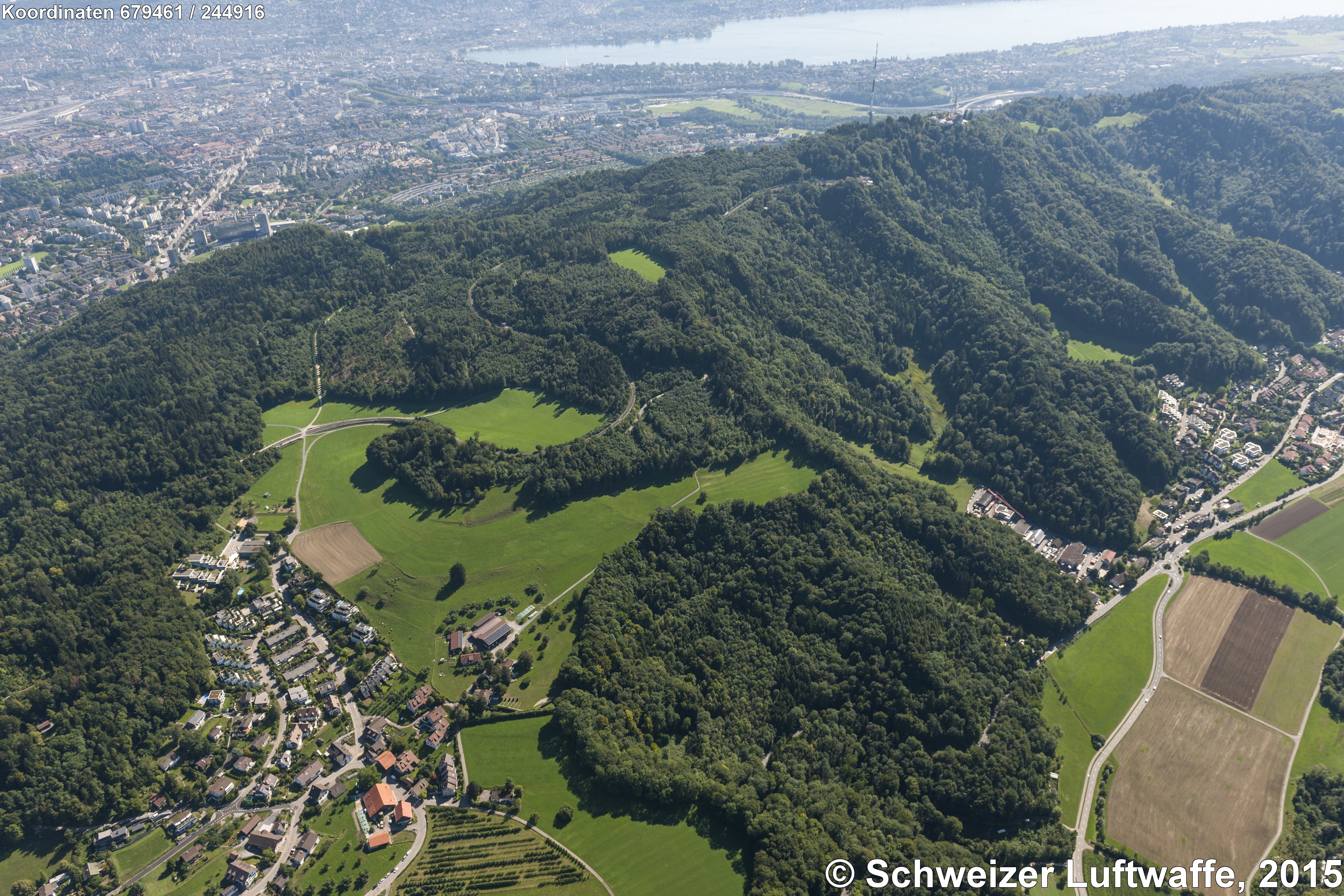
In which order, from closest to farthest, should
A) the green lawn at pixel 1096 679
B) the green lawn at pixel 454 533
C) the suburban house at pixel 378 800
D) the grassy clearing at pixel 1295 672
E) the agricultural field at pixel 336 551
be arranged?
the suburban house at pixel 378 800
the green lawn at pixel 1096 679
the grassy clearing at pixel 1295 672
the green lawn at pixel 454 533
the agricultural field at pixel 336 551

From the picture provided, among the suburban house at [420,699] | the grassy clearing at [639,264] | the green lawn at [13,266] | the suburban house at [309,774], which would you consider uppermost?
the grassy clearing at [639,264]

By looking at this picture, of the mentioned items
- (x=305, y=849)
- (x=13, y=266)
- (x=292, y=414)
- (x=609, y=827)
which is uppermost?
(x=13, y=266)

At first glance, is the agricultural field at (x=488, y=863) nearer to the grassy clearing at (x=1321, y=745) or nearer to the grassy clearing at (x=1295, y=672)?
the grassy clearing at (x=1321, y=745)

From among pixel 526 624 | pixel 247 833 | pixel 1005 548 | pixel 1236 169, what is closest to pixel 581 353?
pixel 526 624

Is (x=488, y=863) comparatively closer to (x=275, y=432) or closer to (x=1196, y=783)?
(x=1196, y=783)

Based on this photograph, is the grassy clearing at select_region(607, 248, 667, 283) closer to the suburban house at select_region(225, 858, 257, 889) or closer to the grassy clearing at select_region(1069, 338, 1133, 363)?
the grassy clearing at select_region(1069, 338, 1133, 363)

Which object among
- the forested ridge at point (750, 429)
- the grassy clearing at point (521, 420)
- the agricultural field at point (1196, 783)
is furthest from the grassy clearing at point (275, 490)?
the agricultural field at point (1196, 783)

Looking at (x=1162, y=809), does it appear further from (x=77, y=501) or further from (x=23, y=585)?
(x=77, y=501)

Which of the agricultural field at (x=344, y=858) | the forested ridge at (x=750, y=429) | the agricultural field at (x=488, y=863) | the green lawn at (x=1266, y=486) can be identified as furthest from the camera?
the green lawn at (x=1266, y=486)

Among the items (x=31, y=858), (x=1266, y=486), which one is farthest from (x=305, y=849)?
(x=1266, y=486)
